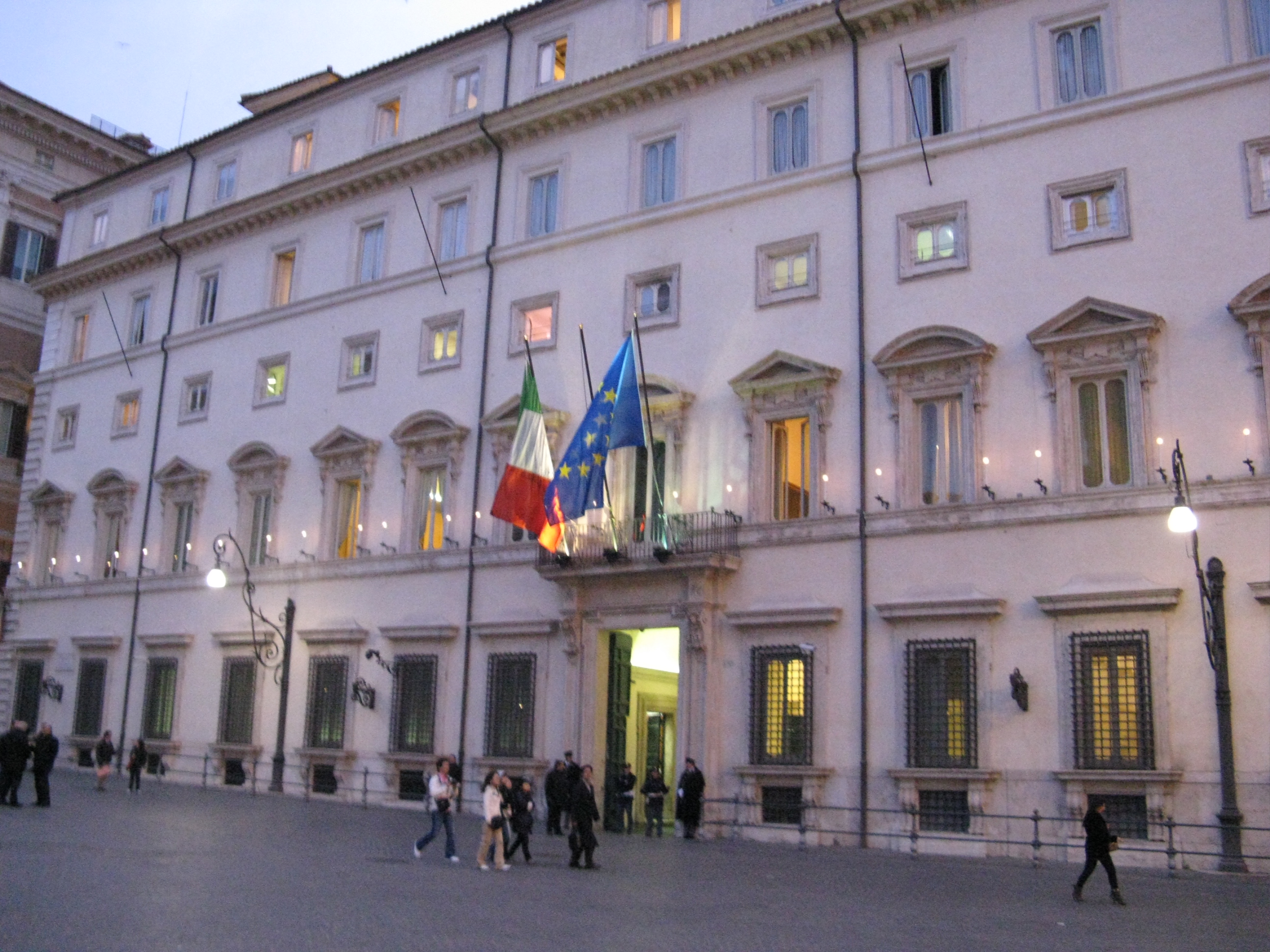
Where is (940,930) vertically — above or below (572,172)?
below

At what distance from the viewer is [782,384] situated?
25.3 metres

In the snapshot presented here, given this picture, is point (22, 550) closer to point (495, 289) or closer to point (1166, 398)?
point (495, 289)

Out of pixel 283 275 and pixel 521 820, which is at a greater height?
pixel 283 275

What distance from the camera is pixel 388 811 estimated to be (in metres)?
27.7

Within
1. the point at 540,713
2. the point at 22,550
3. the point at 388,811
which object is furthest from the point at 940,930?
the point at 22,550

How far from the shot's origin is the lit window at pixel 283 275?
3588cm

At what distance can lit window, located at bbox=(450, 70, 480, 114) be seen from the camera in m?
32.8

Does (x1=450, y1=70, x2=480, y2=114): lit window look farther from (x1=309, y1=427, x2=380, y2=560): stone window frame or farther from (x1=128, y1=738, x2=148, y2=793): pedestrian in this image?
(x1=128, y1=738, x2=148, y2=793): pedestrian

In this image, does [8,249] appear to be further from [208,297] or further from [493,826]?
[493,826]

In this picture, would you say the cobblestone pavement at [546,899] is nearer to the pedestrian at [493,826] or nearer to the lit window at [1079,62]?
the pedestrian at [493,826]

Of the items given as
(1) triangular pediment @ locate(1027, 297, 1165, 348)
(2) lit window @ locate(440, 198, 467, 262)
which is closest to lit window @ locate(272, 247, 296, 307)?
(2) lit window @ locate(440, 198, 467, 262)

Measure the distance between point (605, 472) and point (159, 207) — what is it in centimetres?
2209

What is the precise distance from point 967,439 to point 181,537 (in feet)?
74.6

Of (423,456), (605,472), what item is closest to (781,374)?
(605,472)
